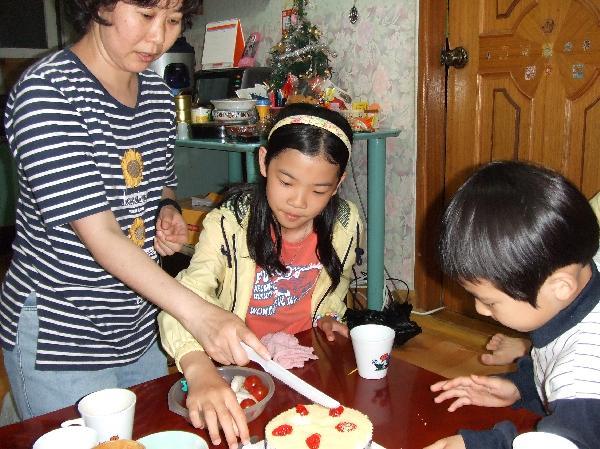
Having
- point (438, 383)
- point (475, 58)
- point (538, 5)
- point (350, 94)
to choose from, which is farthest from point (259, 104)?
point (438, 383)

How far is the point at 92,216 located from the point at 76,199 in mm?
38

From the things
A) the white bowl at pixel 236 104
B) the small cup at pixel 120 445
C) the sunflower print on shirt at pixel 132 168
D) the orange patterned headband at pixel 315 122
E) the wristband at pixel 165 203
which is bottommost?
the small cup at pixel 120 445

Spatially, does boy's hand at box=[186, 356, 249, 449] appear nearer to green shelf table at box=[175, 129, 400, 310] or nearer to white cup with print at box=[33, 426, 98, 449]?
white cup with print at box=[33, 426, 98, 449]

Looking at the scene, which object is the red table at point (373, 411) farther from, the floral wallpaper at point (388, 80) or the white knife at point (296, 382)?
the floral wallpaper at point (388, 80)

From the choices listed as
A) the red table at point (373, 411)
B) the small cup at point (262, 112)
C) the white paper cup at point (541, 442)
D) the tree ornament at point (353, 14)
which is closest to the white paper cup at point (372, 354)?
the red table at point (373, 411)

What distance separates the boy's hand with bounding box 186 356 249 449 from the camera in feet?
2.75

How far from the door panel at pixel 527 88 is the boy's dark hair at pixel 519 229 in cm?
167

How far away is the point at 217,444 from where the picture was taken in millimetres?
840

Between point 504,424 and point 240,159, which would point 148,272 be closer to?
point 504,424

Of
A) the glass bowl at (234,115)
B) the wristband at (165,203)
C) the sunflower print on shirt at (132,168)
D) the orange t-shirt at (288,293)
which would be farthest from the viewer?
the glass bowl at (234,115)

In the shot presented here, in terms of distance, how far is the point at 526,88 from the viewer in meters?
2.55

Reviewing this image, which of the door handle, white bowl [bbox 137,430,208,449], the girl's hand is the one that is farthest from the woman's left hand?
the door handle

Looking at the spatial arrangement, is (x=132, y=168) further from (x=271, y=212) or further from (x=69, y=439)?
(x=69, y=439)

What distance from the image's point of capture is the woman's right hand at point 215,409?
839mm
